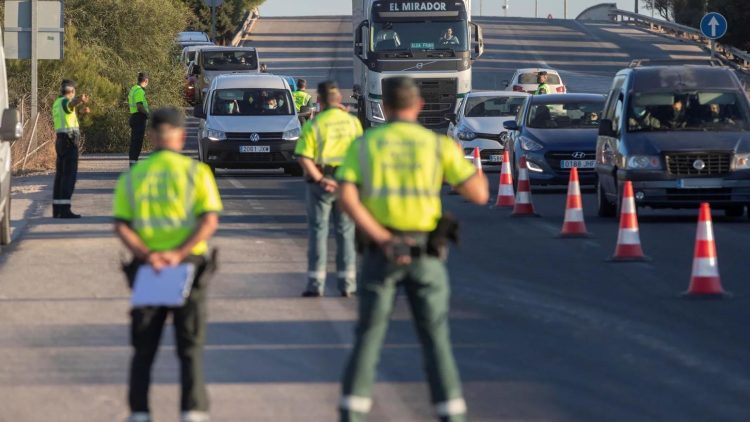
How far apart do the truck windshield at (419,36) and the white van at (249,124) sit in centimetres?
586

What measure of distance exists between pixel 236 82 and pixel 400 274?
965 inches

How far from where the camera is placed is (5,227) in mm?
17453

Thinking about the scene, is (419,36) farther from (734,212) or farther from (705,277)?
(705,277)

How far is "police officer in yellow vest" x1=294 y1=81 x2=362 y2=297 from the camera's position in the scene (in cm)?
1321

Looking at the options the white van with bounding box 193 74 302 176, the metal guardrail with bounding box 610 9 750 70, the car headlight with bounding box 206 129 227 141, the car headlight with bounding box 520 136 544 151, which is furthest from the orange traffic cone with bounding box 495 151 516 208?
the metal guardrail with bounding box 610 9 750 70

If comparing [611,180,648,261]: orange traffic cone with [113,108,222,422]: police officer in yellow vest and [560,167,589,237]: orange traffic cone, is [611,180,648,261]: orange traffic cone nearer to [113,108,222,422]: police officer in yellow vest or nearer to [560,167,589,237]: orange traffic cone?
[560,167,589,237]: orange traffic cone

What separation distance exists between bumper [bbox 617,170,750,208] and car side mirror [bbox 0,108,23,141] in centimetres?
774

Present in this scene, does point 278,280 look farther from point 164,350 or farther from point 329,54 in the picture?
point 329,54

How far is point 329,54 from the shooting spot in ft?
272

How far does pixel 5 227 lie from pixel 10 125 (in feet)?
Result: 7.65

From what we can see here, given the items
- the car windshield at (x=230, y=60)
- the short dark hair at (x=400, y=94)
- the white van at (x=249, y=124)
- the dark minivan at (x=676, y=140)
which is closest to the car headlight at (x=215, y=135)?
the white van at (x=249, y=124)

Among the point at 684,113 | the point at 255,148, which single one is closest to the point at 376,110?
the point at 255,148

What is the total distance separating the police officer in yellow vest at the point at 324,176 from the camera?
43.3ft

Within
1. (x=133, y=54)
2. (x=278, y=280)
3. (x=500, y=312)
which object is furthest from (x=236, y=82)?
(x=500, y=312)
